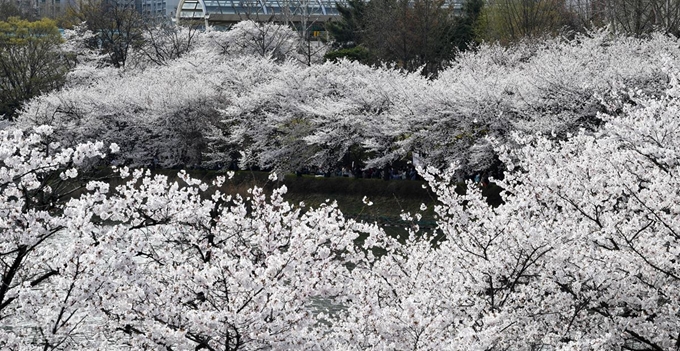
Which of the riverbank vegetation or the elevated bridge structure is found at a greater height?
the riverbank vegetation

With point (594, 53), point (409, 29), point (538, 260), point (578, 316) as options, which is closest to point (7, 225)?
point (538, 260)

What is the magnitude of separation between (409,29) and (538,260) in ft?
120

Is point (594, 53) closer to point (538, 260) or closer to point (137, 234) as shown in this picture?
point (538, 260)

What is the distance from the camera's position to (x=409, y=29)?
44844 mm

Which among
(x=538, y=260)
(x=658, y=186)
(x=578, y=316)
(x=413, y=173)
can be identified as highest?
(x=658, y=186)

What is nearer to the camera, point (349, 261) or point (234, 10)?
point (349, 261)

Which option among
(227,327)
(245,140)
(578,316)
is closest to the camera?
(227,327)

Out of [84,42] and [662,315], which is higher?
[662,315]

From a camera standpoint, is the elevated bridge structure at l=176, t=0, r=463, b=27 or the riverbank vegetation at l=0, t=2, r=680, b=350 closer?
the riverbank vegetation at l=0, t=2, r=680, b=350

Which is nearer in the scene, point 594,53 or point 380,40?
point 594,53

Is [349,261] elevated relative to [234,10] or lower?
elevated

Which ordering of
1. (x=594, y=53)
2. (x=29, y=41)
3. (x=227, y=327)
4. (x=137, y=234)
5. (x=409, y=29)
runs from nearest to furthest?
(x=227, y=327)
(x=137, y=234)
(x=594, y=53)
(x=409, y=29)
(x=29, y=41)

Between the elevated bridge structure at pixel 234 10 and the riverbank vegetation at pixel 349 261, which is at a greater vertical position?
the riverbank vegetation at pixel 349 261

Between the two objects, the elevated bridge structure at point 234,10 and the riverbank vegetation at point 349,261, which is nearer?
the riverbank vegetation at point 349,261
